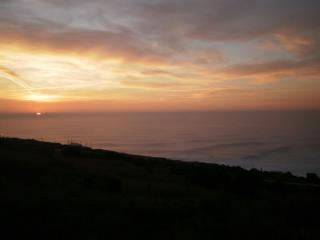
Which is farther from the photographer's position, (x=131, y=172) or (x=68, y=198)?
(x=131, y=172)

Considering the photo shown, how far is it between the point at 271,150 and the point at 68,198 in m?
65.3

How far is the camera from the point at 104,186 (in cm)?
1112

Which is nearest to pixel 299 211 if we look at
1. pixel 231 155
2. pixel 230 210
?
pixel 230 210

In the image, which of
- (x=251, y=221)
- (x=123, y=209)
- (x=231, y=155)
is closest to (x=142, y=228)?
(x=123, y=209)

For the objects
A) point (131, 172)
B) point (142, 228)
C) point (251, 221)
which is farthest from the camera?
point (131, 172)

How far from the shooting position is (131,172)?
666 inches

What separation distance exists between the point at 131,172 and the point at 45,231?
11003 mm

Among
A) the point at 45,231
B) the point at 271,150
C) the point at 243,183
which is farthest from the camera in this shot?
the point at 271,150

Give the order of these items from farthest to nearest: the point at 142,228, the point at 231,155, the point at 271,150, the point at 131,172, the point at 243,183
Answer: the point at 271,150
the point at 231,155
the point at 131,172
the point at 243,183
the point at 142,228

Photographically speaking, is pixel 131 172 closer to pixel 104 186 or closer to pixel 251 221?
pixel 104 186

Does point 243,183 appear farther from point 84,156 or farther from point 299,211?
point 84,156

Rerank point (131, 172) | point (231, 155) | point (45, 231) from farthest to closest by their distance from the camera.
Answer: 1. point (231, 155)
2. point (131, 172)
3. point (45, 231)

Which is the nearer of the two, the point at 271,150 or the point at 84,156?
the point at 84,156

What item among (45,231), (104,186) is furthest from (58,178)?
(45,231)
